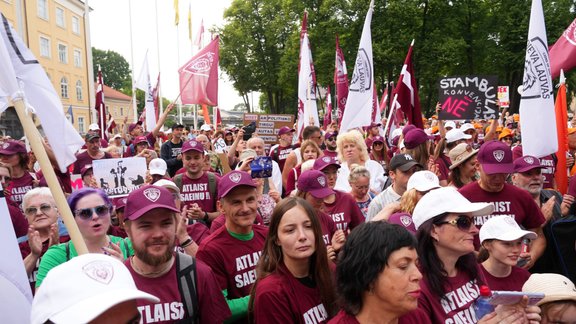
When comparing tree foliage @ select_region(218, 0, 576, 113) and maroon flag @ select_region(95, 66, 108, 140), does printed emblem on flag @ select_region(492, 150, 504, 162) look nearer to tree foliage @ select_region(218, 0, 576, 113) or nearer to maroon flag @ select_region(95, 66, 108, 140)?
maroon flag @ select_region(95, 66, 108, 140)

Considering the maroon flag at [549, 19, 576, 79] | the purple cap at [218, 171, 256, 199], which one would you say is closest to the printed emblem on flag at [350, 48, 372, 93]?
the maroon flag at [549, 19, 576, 79]

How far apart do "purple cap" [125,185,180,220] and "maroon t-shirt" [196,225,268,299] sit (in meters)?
0.68

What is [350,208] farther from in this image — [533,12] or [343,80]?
[343,80]

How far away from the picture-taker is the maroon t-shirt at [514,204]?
187 inches

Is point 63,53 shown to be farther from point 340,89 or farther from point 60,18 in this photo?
point 340,89

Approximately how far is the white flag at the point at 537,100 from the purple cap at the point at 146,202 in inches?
190

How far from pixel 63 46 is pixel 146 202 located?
5257 centimetres

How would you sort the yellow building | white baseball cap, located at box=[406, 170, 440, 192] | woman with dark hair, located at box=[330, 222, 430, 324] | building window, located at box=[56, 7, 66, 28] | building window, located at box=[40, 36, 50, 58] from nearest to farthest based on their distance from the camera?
woman with dark hair, located at box=[330, 222, 430, 324] < white baseball cap, located at box=[406, 170, 440, 192] < the yellow building < building window, located at box=[40, 36, 50, 58] < building window, located at box=[56, 7, 66, 28]

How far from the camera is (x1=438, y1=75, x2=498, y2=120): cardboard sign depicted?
10156mm

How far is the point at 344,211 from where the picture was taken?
5.09 metres

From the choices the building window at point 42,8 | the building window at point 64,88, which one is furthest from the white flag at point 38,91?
the building window at point 64,88

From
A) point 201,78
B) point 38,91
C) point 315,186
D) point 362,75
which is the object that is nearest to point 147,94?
point 201,78

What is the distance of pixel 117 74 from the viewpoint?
376 feet

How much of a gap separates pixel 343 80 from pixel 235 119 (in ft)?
298
